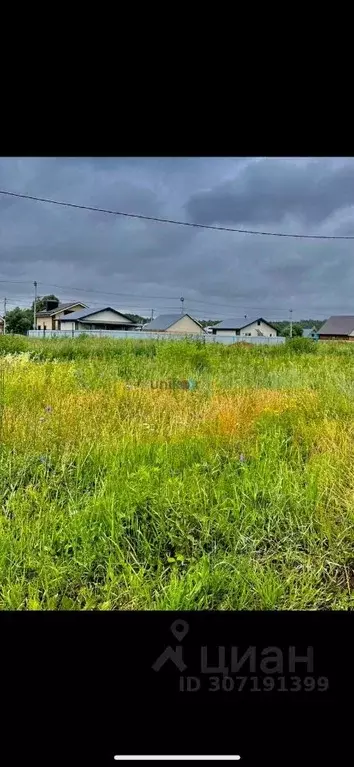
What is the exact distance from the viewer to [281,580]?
1078mm

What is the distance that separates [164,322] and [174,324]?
0.05 m

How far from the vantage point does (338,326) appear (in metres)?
1.60

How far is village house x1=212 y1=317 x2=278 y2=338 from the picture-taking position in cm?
167

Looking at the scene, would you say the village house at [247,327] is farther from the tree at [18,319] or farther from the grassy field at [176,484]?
the tree at [18,319]

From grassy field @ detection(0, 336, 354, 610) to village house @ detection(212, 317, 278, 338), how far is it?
21 centimetres

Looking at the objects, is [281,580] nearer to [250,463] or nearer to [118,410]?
[250,463]

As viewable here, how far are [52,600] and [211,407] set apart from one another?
1.07 metres
